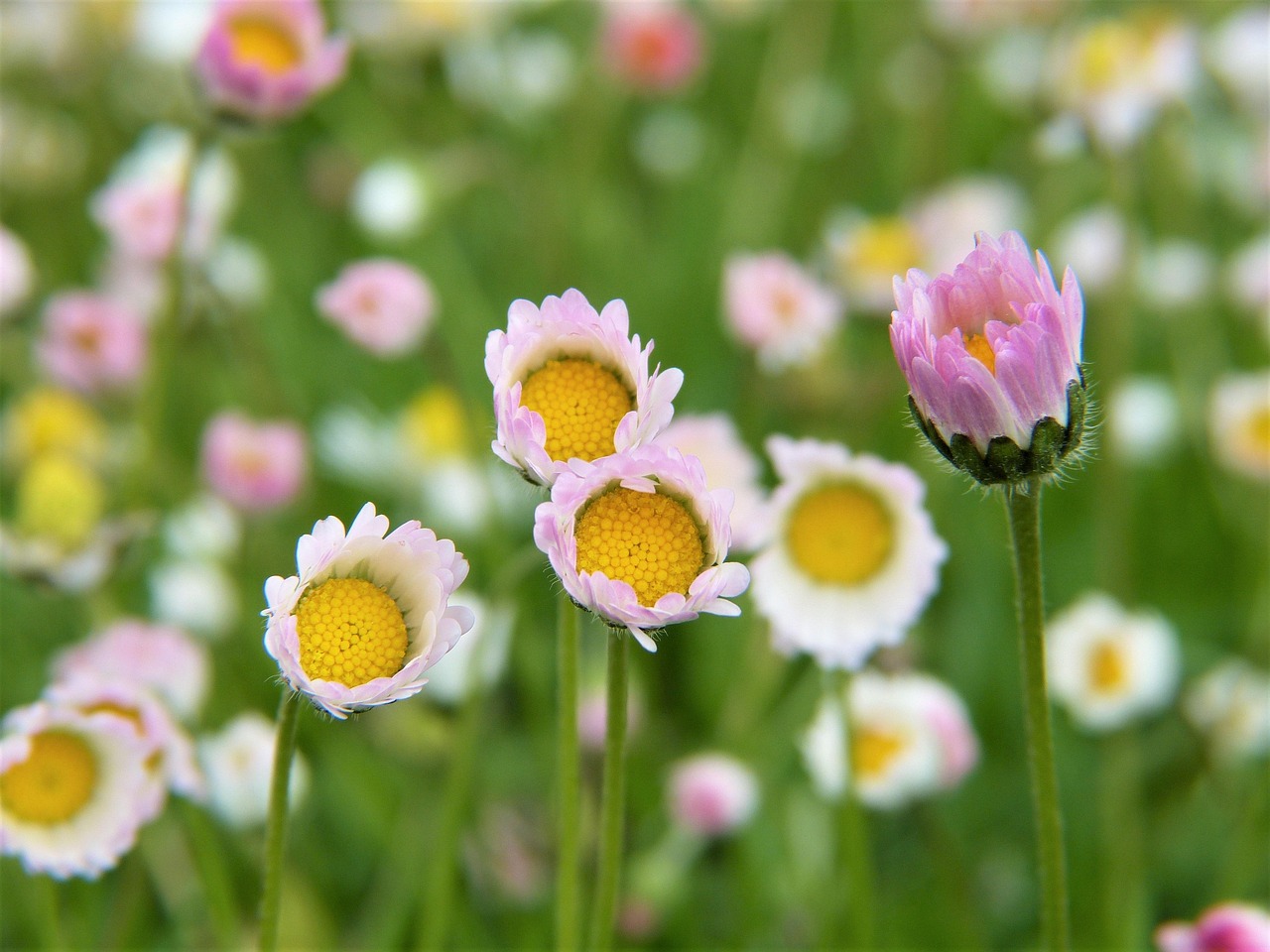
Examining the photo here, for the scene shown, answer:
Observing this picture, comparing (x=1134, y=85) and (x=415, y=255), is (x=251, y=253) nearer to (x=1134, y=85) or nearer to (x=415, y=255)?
(x=415, y=255)

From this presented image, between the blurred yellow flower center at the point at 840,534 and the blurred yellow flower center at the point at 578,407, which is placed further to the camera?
the blurred yellow flower center at the point at 840,534

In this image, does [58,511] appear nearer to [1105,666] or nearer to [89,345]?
[89,345]

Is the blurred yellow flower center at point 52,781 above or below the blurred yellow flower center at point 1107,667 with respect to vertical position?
below

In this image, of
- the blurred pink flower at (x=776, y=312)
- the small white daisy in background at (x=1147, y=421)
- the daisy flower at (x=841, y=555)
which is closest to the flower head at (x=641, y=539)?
the daisy flower at (x=841, y=555)

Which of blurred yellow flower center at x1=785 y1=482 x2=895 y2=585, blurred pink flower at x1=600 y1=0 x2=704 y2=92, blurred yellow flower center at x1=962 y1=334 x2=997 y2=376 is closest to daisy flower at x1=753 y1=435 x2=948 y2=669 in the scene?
blurred yellow flower center at x1=785 y1=482 x2=895 y2=585

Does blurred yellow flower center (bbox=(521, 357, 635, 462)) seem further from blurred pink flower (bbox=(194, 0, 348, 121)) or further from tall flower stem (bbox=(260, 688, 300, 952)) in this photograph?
blurred pink flower (bbox=(194, 0, 348, 121))

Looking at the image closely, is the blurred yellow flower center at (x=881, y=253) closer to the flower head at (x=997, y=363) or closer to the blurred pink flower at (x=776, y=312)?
the blurred pink flower at (x=776, y=312)

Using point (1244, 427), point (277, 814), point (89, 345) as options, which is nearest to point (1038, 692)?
point (277, 814)
